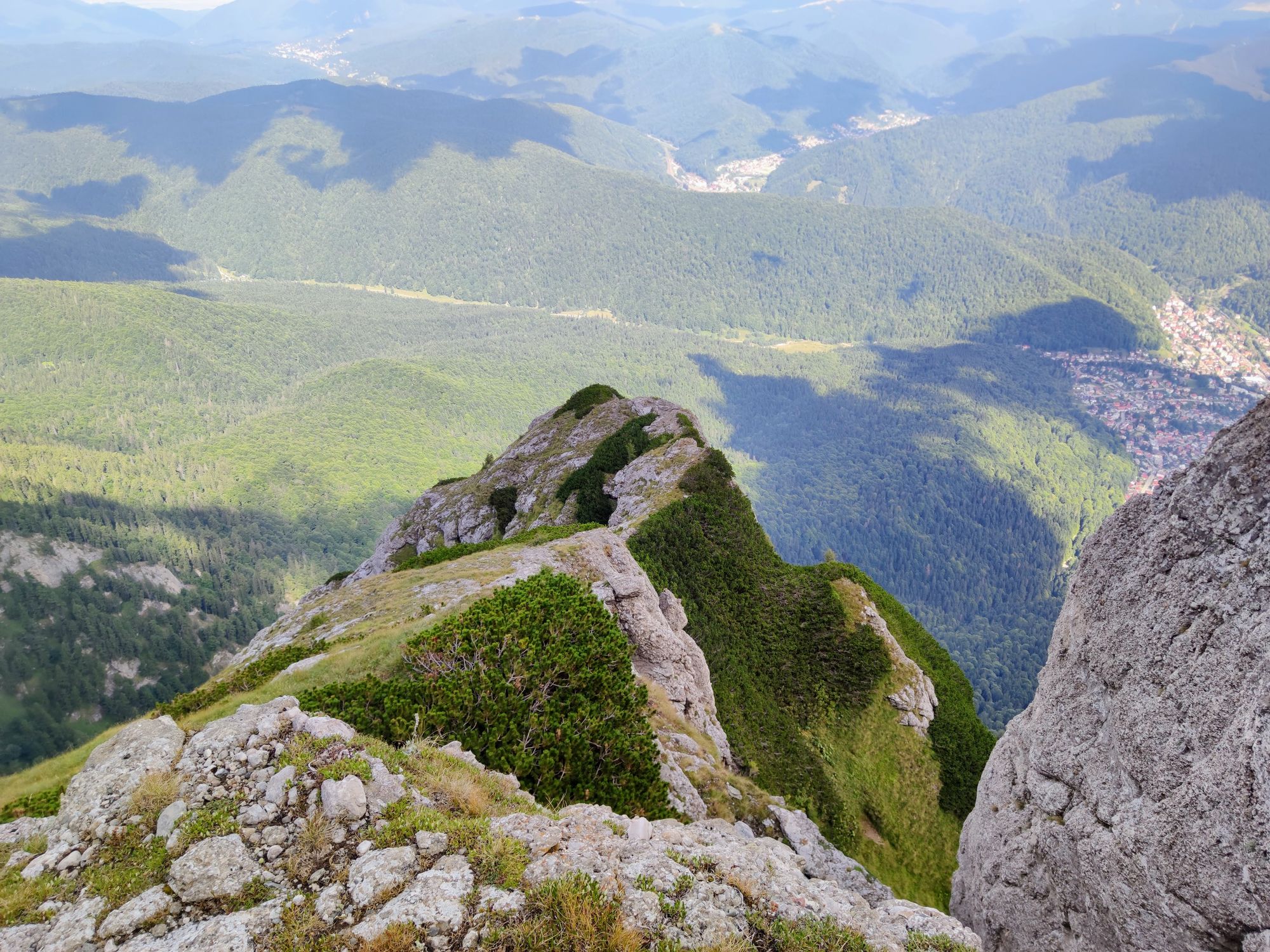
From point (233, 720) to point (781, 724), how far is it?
3184 centimetres

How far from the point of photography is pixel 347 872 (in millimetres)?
11625

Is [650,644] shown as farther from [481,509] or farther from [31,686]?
[31,686]

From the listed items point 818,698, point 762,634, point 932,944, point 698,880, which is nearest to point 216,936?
point 698,880

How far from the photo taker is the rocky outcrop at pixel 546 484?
186 ft

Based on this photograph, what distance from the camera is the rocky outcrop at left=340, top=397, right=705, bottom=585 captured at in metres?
56.7

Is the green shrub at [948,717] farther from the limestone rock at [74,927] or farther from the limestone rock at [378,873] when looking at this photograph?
the limestone rock at [74,927]

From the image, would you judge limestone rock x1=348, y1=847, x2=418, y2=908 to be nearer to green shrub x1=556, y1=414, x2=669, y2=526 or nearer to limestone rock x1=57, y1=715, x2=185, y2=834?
limestone rock x1=57, y1=715, x2=185, y2=834

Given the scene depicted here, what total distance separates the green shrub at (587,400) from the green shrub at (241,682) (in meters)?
57.8

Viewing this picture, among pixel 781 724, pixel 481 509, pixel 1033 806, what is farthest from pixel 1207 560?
pixel 481 509

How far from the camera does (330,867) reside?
11836 millimetres

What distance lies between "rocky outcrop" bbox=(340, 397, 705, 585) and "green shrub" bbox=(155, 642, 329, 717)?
26671mm

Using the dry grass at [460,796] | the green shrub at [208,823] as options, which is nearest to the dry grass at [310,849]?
the green shrub at [208,823]

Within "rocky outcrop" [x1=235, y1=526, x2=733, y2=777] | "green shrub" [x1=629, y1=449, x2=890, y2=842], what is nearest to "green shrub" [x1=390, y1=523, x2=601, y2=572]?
"green shrub" [x1=629, y1=449, x2=890, y2=842]

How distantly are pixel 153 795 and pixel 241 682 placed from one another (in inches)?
450
